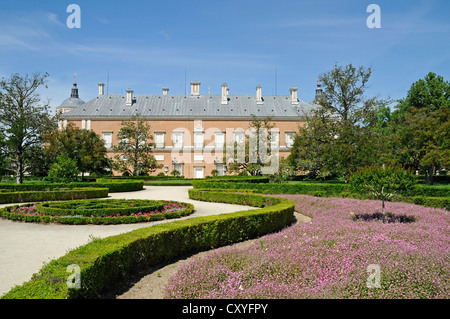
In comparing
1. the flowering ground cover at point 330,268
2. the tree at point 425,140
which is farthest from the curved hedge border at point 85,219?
the tree at point 425,140

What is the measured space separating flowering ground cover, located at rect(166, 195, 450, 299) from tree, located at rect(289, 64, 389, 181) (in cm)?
1493

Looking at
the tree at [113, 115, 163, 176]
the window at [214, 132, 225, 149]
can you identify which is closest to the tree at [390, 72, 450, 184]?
the window at [214, 132, 225, 149]

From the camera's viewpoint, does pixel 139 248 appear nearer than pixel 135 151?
Yes

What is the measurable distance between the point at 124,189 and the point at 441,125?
82.9ft

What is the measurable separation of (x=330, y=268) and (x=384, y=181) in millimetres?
4628

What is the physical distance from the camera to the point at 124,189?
21.2 metres

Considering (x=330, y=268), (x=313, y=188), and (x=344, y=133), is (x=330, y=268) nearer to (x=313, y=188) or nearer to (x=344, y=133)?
(x=313, y=188)

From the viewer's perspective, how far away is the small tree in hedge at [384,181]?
8.28 meters

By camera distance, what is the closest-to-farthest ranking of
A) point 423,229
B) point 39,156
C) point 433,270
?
point 433,270 → point 423,229 → point 39,156

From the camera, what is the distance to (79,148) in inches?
1243

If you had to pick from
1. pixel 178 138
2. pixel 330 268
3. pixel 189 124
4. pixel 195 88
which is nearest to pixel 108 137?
pixel 178 138

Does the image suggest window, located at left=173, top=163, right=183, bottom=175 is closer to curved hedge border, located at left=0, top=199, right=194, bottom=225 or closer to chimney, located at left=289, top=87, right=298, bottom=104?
chimney, located at left=289, top=87, right=298, bottom=104
